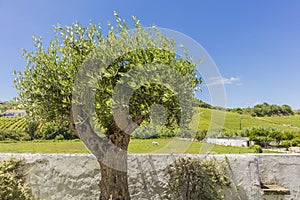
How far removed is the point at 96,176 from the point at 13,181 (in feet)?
4.97

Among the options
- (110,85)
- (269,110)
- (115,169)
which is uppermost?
(269,110)

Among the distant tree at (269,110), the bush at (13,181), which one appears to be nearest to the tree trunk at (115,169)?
the bush at (13,181)

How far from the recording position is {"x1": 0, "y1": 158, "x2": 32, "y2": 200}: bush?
3990 mm

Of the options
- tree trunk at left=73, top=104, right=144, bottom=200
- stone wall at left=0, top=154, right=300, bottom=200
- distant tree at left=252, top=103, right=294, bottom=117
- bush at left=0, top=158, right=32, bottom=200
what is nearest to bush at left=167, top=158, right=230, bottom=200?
stone wall at left=0, top=154, right=300, bottom=200

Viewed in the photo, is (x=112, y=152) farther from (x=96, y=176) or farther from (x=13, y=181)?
(x=13, y=181)

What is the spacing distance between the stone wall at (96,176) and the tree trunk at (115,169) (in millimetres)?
495

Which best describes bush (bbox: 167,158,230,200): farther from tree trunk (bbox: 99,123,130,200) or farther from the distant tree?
the distant tree

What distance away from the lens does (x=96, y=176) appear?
459 cm

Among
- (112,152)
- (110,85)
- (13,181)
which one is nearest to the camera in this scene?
(110,85)

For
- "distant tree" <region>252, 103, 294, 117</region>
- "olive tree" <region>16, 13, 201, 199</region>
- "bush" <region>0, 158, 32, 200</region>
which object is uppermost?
"distant tree" <region>252, 103, 294, 117</region>

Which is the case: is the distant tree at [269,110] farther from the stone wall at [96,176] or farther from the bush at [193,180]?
the bush at [193,180]

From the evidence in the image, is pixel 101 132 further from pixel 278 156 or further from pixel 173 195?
pixel 278 156

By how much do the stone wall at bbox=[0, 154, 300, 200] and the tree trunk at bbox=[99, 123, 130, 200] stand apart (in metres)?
0.49

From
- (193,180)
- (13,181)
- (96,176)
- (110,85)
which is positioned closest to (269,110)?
(193,180)
